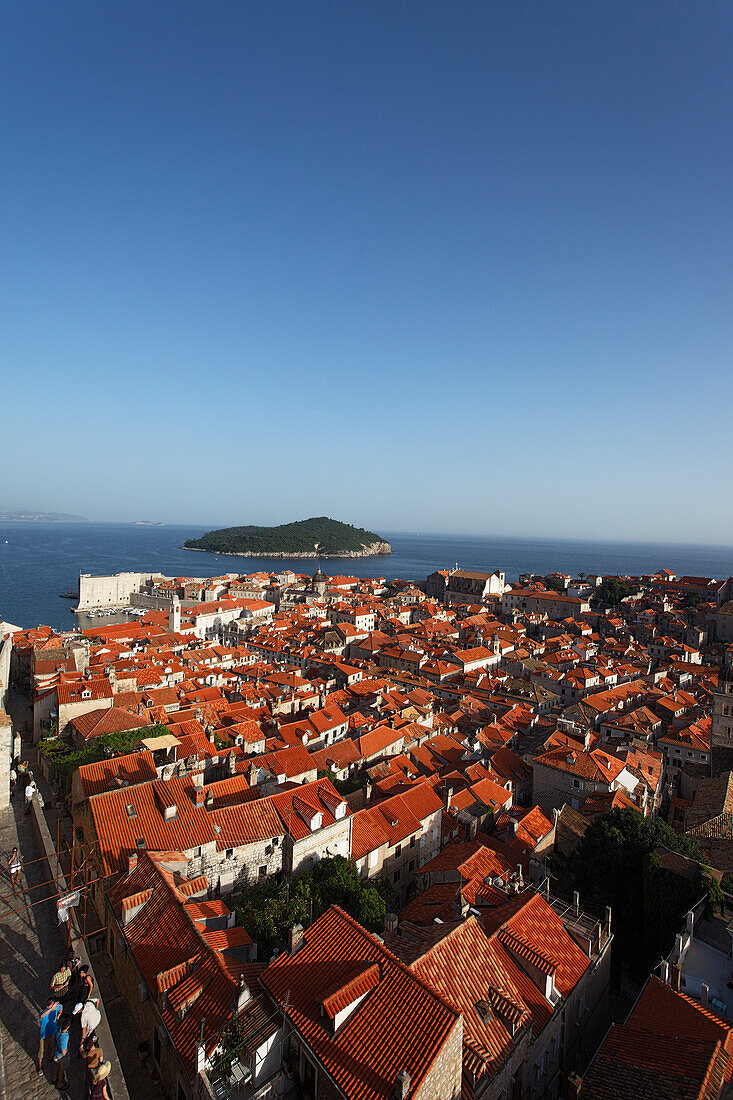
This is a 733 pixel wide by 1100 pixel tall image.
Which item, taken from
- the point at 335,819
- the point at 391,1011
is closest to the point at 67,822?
the point at 335,819

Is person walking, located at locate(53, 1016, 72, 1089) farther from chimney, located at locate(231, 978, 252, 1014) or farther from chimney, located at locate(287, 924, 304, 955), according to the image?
chimney, located at locate(287, 924, 304, 955)

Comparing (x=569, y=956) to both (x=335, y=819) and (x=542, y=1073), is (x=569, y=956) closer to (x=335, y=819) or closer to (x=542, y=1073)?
(x=542, y=1073)

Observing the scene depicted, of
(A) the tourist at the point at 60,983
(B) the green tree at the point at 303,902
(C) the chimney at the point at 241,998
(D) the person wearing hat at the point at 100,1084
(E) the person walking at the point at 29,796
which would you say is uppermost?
(D) the person wearing hat at the point at 100,1084

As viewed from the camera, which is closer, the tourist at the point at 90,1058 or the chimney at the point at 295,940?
the tourist at the point at 90,1058

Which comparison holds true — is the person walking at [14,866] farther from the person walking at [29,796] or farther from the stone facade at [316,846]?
the stone facade at [316,846]

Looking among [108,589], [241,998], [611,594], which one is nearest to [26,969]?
[241,998]

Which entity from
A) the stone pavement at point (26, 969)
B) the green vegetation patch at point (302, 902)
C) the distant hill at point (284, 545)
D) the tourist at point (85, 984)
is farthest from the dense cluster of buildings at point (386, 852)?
the distant hill at point (284, 545)
